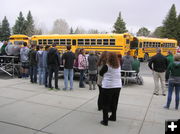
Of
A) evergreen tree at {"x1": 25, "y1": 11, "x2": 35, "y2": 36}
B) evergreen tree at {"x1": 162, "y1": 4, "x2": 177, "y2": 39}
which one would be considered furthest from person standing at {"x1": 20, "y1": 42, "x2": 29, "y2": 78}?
evergreen tree at {"x1": 162, "y1": 4, "x2": 177, "y2": 39}

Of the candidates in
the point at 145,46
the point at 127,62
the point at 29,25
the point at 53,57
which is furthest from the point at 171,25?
the point at 53,57

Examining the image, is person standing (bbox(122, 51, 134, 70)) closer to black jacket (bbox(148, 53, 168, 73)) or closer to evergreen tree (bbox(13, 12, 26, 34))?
black jacket (bbox(148, 53, 168, 73))

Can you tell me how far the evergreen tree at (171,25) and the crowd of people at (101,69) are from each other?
48.4 m

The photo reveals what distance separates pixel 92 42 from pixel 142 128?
16104mm

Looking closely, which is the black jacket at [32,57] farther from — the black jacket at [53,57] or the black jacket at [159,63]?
the black jacket at [159,63]

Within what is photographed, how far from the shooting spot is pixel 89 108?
6.07 m

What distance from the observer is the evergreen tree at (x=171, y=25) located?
54.1 m

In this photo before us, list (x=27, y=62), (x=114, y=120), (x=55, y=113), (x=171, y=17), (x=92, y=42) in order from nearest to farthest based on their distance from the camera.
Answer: (x=114, y=120)
(x=55, y=113)
(x=27, y=62)
(x=92, y=42)
(x=171, y=17)

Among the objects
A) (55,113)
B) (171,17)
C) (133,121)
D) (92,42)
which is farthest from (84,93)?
(171,17)

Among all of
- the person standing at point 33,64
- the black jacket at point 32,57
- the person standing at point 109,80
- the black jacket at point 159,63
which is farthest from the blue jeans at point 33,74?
the person standing at point 109,80

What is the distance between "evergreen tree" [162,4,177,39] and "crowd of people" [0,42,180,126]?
159ft

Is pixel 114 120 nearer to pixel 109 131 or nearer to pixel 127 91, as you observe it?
pixel 109 131

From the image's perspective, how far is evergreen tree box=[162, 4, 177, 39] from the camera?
177ft

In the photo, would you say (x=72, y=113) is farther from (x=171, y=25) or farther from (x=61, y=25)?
(x=61, y=25)
